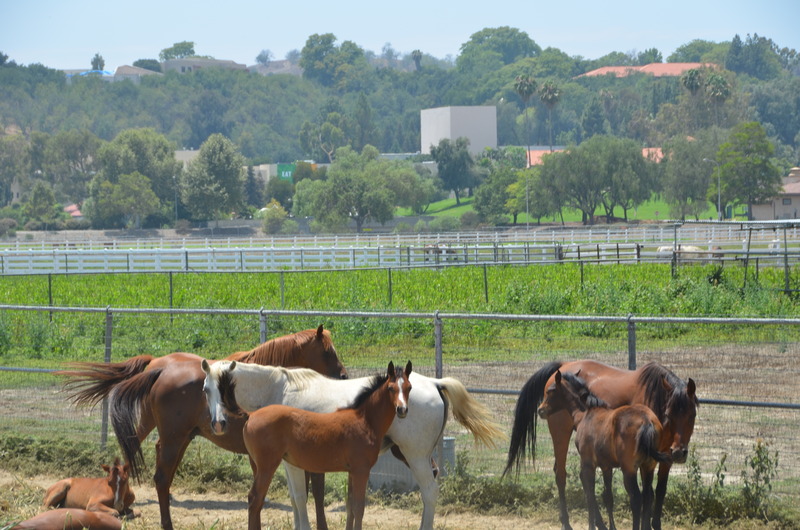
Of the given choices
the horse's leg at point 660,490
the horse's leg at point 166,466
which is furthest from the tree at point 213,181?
the horse's leg at point 660,490

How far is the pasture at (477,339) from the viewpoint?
9727mm

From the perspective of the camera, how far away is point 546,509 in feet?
27.3

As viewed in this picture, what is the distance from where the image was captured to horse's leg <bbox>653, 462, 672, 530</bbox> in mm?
6828

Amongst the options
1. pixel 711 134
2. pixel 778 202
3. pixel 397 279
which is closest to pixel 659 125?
pixel 711 134

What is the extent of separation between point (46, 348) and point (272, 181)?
125270 millimetres

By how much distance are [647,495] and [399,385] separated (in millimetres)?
1837

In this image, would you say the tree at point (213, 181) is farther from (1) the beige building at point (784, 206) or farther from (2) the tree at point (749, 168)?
(1) the beige building at point (784, 206)

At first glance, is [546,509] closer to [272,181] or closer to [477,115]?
[272,181]

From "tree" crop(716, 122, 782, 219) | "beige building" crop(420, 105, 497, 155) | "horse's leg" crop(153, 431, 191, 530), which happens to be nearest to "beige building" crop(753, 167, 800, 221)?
"tree" crop(716, 122, 782, 219)

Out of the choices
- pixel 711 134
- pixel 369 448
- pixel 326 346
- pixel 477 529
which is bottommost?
pixel 477 529

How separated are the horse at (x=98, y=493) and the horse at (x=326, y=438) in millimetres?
1673

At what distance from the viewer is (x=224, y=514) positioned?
28.7 feet

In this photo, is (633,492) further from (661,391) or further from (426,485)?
(426,485)

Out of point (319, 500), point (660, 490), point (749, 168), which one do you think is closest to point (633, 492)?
point (660, 490)
